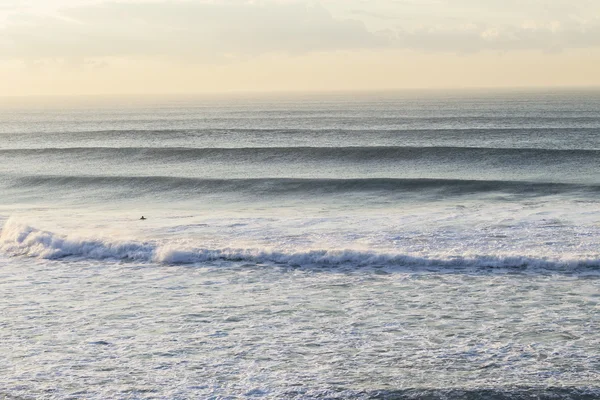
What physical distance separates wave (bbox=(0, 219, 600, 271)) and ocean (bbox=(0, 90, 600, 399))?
0.17ft

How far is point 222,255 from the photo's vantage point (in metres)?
15.7

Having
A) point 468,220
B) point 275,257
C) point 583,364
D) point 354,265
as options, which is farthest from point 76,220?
point 583,364

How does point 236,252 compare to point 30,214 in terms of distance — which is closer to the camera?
point 236,252

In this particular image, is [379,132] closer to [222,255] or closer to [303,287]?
[222,255]

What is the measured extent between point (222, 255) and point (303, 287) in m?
3.16

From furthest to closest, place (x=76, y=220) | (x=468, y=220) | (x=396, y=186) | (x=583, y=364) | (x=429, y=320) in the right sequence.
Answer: (x=396, y=186) < (x=76, y=220) < (x=468, y=220) < (x=429, y=320) < (x=583, y=364)

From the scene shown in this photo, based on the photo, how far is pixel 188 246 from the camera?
53.3ft

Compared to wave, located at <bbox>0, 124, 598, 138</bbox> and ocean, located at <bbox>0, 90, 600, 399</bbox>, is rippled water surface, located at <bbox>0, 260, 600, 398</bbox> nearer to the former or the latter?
ocean, located at <bbox>0, 90, 600, 399</bbox>

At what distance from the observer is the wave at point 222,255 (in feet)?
47.2

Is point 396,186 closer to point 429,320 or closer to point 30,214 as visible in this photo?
point 30,214

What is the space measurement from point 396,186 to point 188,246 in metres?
12.7

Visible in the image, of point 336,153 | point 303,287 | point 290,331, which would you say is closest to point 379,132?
point 336,153

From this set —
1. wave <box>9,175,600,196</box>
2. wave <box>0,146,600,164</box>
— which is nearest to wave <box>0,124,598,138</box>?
wave <box>0,146,600,164</box>

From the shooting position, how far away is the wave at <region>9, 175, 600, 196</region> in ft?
84.7
